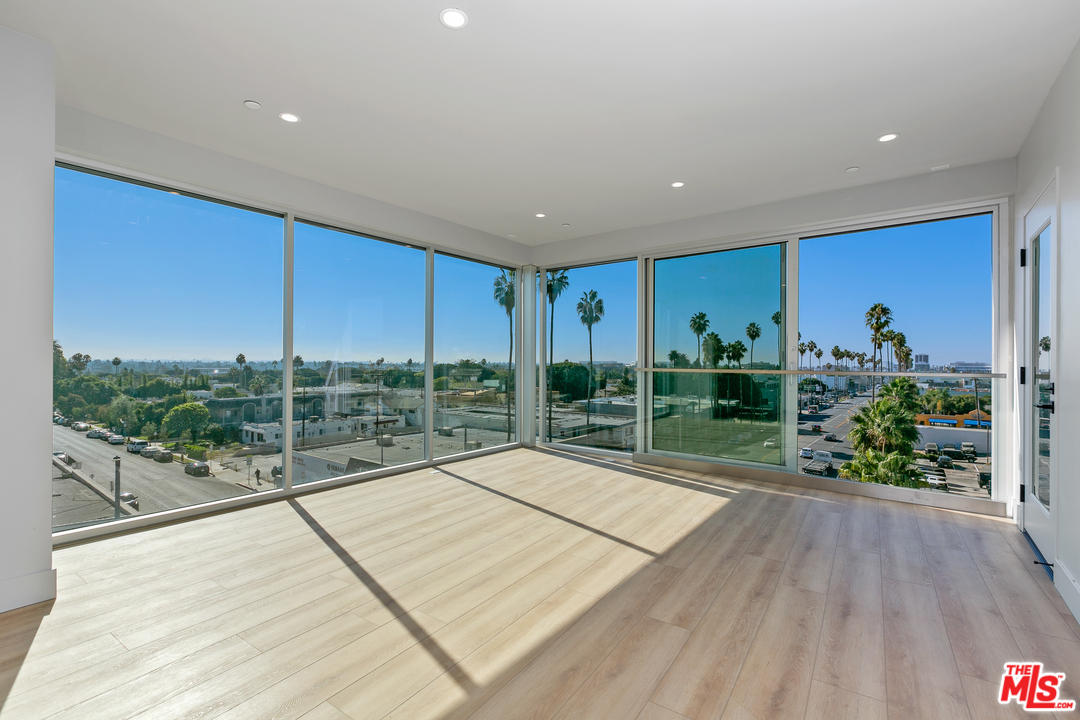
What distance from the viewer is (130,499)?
336 centimetres

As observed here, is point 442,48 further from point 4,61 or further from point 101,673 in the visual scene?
point 101,673

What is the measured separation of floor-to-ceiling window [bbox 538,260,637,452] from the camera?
6039mm

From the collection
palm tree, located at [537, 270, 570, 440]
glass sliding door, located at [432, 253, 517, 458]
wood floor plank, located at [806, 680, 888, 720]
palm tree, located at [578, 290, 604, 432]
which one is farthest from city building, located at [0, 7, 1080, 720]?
palm tree, located at [537, 270, 570, 440]

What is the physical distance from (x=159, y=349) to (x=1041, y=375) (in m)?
5.93

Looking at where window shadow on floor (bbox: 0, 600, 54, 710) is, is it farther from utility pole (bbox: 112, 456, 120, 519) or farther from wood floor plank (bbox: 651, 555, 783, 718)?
wood floor plank (bbox: 651, 555, 783, 718)

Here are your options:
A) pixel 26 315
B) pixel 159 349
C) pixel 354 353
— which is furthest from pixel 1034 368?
pixel 159 349

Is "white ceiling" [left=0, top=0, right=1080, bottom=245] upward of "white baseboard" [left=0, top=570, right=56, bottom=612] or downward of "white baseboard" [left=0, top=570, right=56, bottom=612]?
upward

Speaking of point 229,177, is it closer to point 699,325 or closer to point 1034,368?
point 699,325

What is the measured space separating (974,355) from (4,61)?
6.47 meters

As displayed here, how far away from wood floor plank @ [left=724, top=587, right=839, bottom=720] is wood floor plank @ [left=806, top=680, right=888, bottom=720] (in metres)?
0.03

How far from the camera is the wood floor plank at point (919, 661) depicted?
5.46ft

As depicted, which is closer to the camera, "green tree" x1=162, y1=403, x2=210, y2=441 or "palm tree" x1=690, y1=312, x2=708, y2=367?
"green tree" x1=162, y1=403, x2=210, y2=441

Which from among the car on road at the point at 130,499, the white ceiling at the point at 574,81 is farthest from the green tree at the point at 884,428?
the car on road at the point at 130,499

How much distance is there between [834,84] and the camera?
2748 millimetres
